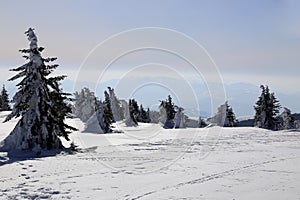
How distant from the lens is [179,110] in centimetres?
5734

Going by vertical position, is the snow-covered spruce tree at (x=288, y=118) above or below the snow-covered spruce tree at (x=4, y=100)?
below

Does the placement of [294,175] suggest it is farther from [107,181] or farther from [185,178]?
[107,181]

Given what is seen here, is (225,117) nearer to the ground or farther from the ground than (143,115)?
nearer to the ground

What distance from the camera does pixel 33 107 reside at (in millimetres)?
19469

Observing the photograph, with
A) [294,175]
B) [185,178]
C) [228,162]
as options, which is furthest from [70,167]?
[294,175]

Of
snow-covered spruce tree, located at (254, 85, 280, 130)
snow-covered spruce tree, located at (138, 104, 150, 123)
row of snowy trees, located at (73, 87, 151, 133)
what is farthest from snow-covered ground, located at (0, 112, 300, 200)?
snow-covered spruce tree, located at (138, 104, 150, 123)

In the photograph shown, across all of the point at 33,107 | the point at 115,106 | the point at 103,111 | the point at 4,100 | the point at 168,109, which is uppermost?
the point at 4,100

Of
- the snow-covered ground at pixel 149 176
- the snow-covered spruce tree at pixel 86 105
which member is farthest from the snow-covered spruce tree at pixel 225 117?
the snow-covered ground at pixel 149 176

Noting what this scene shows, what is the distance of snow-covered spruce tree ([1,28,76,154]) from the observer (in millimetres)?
19141

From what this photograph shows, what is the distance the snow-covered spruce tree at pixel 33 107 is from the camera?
1914 centimetres

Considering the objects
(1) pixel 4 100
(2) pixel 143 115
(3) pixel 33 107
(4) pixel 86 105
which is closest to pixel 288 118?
(2) pixel 143 115

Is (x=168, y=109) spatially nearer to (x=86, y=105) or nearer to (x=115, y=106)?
(x=115, y=106)

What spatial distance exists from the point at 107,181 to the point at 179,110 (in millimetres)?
44996

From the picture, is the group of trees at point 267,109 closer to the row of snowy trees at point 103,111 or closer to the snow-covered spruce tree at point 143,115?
the row of snowy trees at point 103,111
